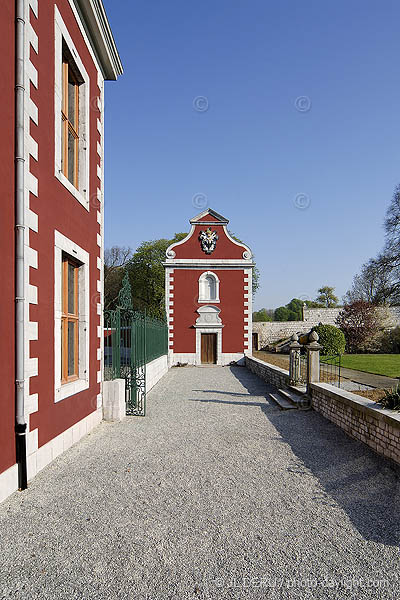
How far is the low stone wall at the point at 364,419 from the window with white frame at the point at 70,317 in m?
4.47

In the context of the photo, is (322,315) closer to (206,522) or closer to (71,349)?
(71,349)

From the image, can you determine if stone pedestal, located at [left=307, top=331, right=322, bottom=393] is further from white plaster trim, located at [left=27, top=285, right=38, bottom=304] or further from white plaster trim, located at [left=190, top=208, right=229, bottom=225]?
white plaster trim, located at [left=190, top=208, right=229, bottom=225]

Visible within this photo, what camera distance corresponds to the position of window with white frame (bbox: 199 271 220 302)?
2508cm

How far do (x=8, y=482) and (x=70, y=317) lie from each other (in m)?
3.11

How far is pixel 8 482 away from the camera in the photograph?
466 cm

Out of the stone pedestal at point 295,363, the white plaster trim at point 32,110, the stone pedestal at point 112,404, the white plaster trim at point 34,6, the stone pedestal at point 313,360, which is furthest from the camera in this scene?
the stone pedestal at point 295,363

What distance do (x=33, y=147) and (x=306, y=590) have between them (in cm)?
525

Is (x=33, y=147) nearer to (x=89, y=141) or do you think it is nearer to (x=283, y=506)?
(x=89, y=141)

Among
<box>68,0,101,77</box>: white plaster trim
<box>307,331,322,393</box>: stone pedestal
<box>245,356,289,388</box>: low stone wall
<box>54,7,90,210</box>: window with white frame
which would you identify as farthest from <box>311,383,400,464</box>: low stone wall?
<box>68,0,101,77</box>: white plaster trim

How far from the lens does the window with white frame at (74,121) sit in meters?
7.11

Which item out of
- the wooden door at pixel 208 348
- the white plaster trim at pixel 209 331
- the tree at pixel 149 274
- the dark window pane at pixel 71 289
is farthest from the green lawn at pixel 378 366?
the tree at pixel 149 274

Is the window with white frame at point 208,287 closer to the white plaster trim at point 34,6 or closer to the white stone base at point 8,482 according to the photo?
the white plaster trim at point 34,6

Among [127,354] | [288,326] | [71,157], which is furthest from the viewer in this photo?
[288,326]

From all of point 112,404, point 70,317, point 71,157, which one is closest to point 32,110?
point 71,157
